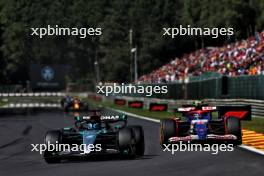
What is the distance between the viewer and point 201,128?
15.1m

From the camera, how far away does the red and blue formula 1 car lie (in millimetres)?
15133

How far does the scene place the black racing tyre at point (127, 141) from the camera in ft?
44.2

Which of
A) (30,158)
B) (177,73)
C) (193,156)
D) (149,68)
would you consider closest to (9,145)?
(30,158)

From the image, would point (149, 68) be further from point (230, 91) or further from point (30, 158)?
point (30, 158)

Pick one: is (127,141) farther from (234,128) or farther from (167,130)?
(234,128)

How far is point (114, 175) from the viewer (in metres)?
10.9

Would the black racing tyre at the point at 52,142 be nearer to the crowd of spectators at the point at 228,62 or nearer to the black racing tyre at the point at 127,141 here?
the black racing tyre at the point at 127,141

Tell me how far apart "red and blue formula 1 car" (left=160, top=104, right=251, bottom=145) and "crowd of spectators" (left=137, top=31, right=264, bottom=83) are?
1303cm

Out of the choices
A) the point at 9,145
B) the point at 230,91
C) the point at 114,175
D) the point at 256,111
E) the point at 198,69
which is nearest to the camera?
the point at 114,175

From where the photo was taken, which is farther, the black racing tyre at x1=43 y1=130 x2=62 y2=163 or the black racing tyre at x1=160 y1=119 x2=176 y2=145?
the black racing tyre at x1=160 y1=119 x2=176 y2=145

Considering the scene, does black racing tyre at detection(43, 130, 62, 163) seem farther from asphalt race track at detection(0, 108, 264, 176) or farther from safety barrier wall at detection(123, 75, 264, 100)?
safety barrier wall at detection(123, 75, 264, 100)

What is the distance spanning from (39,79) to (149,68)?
13.9 meters
